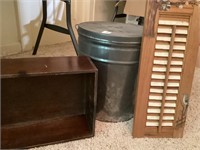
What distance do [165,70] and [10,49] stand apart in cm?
125

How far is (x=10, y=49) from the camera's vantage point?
166 cm

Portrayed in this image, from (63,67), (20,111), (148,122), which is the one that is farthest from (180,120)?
(20,111)

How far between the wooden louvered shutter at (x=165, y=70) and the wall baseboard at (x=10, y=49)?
3.86 ft

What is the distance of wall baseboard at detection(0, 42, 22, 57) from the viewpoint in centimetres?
162

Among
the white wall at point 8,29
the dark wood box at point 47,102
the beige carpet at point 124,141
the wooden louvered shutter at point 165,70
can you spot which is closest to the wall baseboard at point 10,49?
the white wall at point 8,29

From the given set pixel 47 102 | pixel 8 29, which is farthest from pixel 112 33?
pixel 8 29

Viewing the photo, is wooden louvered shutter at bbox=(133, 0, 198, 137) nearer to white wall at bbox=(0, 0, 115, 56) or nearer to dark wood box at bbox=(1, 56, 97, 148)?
dark wood box at bbox=(1, 56, 97, 148)

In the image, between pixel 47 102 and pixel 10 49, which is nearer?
pixel 47 102

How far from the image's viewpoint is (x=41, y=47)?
1.89 metres

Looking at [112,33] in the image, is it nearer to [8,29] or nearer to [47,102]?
[47,102]

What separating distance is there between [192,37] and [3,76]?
66 centimetres

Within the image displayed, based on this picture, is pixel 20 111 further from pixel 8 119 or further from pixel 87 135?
pixel 87 135

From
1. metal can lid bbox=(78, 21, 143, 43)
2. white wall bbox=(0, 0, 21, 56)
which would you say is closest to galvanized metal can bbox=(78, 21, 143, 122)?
metal can lid bbox=(78, 21, 143, 43)

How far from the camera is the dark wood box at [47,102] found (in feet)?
2.68
